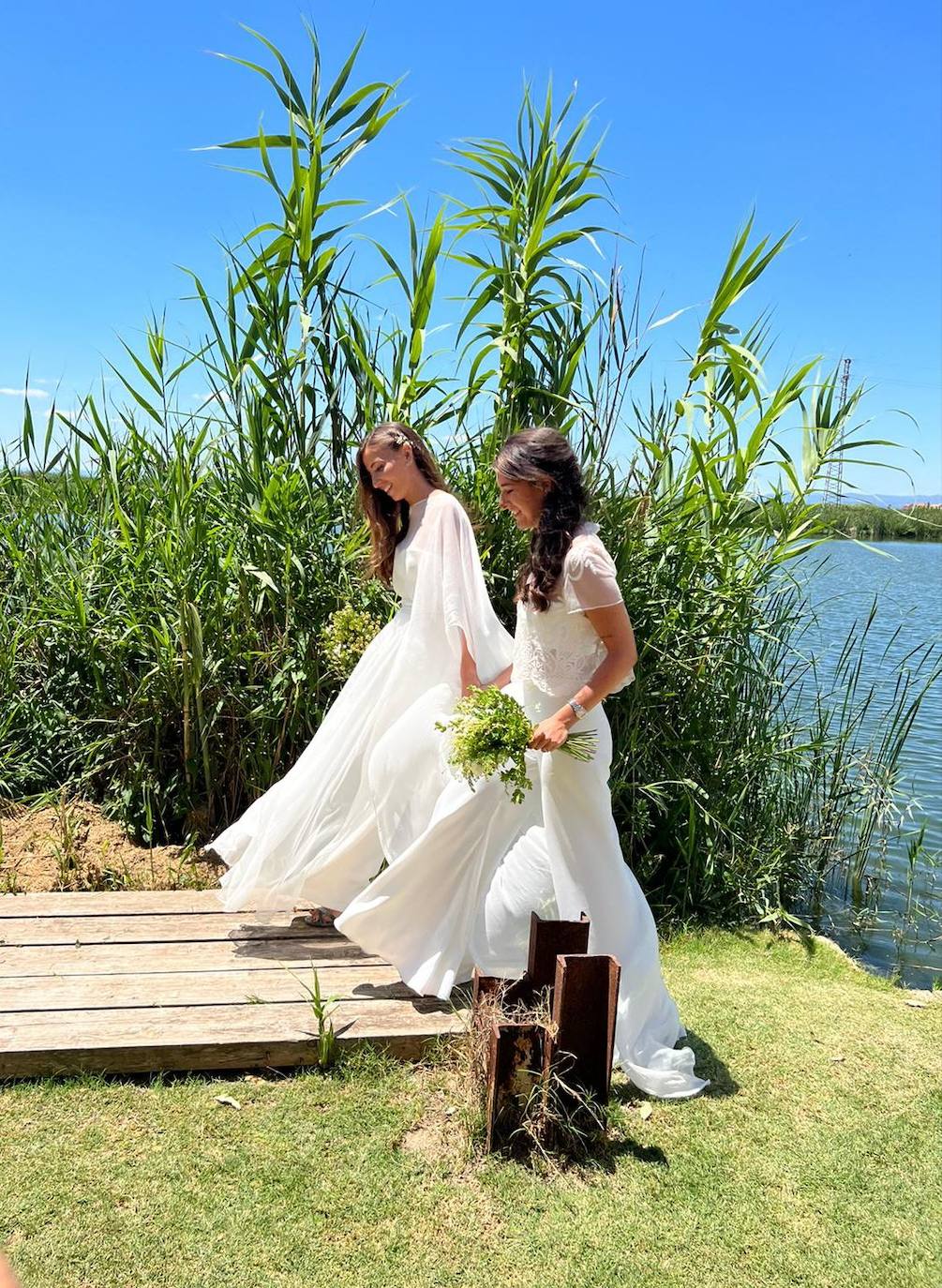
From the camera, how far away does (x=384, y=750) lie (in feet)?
11.4

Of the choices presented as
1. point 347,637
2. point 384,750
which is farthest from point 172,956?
point 347,637

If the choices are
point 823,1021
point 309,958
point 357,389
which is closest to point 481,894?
point 309,958

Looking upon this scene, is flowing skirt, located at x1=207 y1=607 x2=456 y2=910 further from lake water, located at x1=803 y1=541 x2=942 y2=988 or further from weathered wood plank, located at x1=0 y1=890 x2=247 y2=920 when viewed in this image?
lake water, located at x1=803 y1=541 x2=942 y2=988

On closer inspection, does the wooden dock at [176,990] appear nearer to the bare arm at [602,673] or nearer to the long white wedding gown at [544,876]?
the long white wedding gown at [544,876]

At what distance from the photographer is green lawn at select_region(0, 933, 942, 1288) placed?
2260 millimetres

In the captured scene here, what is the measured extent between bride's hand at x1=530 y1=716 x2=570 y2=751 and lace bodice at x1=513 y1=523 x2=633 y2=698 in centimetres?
17

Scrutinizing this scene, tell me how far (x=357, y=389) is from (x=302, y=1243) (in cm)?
343

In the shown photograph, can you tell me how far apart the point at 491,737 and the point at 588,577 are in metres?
0.52

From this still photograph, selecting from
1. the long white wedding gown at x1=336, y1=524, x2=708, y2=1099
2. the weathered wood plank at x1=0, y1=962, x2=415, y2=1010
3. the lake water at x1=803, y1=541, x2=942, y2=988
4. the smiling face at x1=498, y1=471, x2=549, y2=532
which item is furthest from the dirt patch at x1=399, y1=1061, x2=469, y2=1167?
the lake water at x1=803, y1=541, x2=942, y2=988

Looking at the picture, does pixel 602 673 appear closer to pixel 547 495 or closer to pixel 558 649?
pixel 558 649

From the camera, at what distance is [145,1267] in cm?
220

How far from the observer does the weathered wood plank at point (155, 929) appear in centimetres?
366

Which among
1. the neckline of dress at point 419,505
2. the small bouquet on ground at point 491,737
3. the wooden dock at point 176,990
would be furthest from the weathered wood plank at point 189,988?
the neckline of dress at point 419,505

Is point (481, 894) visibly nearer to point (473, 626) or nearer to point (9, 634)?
point (473, 626)
